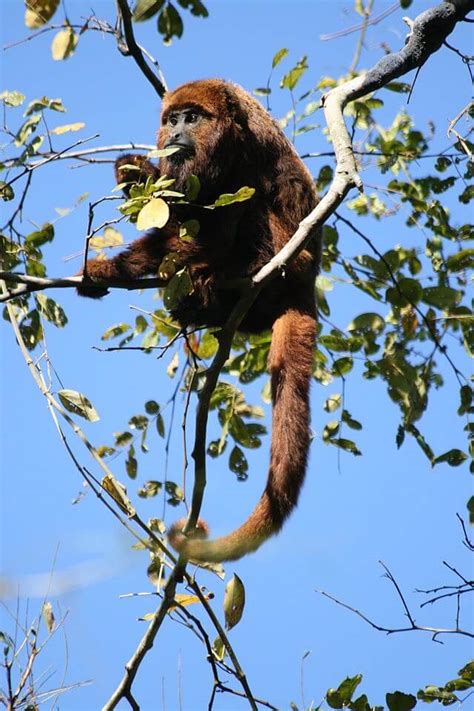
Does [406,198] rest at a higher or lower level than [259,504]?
higher

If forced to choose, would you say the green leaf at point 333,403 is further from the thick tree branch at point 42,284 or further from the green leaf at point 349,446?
the thick tree branch at point 42,284

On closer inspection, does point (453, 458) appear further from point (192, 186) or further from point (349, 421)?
point (192, 186)

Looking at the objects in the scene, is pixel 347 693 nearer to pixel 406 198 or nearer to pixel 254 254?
pixel 254 254

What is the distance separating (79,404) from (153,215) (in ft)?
2.77

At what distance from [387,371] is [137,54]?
2.07 meters

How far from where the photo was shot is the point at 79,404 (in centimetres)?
344

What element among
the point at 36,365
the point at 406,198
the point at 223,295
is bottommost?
the point at 36,365

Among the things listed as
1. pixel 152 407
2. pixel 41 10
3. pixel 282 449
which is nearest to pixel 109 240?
Result: pixel 152 407

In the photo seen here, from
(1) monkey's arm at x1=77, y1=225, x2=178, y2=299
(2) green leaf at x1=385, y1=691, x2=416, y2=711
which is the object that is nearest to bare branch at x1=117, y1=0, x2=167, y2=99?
(1) monkey's arm at x1=77, y1=225, x2=178, y2=299

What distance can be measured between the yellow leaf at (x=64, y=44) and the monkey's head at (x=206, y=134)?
47.3 inches

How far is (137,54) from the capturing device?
4.54 meters

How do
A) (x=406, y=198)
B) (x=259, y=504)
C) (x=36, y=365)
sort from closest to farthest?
(x=36, y=365), (x=259, y=504), (x=406, y=198)

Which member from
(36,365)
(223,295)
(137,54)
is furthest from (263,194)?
(36,365)

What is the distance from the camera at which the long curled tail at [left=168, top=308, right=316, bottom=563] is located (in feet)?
12.1
